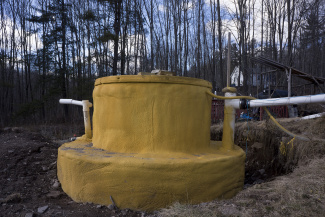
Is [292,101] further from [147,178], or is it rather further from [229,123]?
[147,178]

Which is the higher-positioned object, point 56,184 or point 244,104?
point 244,104

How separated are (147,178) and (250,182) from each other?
2.77 metres

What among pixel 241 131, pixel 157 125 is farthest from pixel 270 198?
pixel 241 131

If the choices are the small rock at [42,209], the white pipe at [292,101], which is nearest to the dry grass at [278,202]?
the white pipe at [292,101]

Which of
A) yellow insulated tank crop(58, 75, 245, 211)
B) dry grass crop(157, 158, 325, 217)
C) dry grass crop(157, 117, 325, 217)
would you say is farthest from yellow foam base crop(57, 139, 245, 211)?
dry grass crop(157, 158, 325, 217)

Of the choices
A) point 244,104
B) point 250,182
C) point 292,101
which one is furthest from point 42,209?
point 250,182

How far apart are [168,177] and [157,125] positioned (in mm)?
722

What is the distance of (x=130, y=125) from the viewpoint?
3291mm

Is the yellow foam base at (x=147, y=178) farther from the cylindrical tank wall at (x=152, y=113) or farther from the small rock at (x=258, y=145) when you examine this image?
the small rock at (x=258, y=145)

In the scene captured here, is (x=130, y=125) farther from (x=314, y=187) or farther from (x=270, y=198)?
(x=314, y=187)

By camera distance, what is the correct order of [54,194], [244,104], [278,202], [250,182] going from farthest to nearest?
1. [250,182]
2. [244,104]
3. [54,194]
4. [278,202]

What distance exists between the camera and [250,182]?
4746mm

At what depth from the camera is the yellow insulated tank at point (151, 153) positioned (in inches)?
114

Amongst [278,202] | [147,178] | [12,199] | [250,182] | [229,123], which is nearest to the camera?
[278,202]
